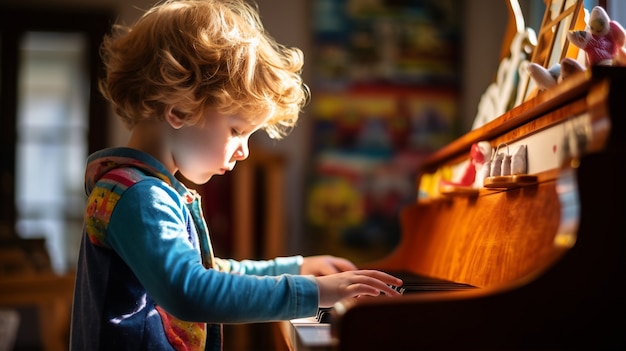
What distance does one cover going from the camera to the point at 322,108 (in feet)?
Result: 16.5

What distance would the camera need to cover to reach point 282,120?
154 centimetres

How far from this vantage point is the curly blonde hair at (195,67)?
1.27 m

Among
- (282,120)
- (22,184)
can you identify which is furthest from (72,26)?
(282,120)

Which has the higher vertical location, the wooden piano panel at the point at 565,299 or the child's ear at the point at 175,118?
the child's ear at the point at 175,118

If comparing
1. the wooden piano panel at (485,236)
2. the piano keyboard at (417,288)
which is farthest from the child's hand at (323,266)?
the piano keyboard at (417,288)

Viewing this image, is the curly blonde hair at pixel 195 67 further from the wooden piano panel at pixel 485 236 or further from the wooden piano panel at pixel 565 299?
the wooden piano panel at pixel 565 299

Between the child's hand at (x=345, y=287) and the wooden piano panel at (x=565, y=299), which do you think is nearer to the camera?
the wooden piano panel at (x=565, y=299)

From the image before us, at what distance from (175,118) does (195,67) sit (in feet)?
0.31

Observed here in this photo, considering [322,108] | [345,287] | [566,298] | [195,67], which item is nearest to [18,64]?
[322,108]

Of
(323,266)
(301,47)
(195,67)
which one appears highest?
(301,47)

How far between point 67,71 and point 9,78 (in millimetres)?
380

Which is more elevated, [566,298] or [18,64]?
[18,64]

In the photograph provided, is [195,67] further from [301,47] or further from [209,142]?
[301,47]

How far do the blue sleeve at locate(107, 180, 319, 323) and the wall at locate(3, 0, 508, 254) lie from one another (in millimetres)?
3988
